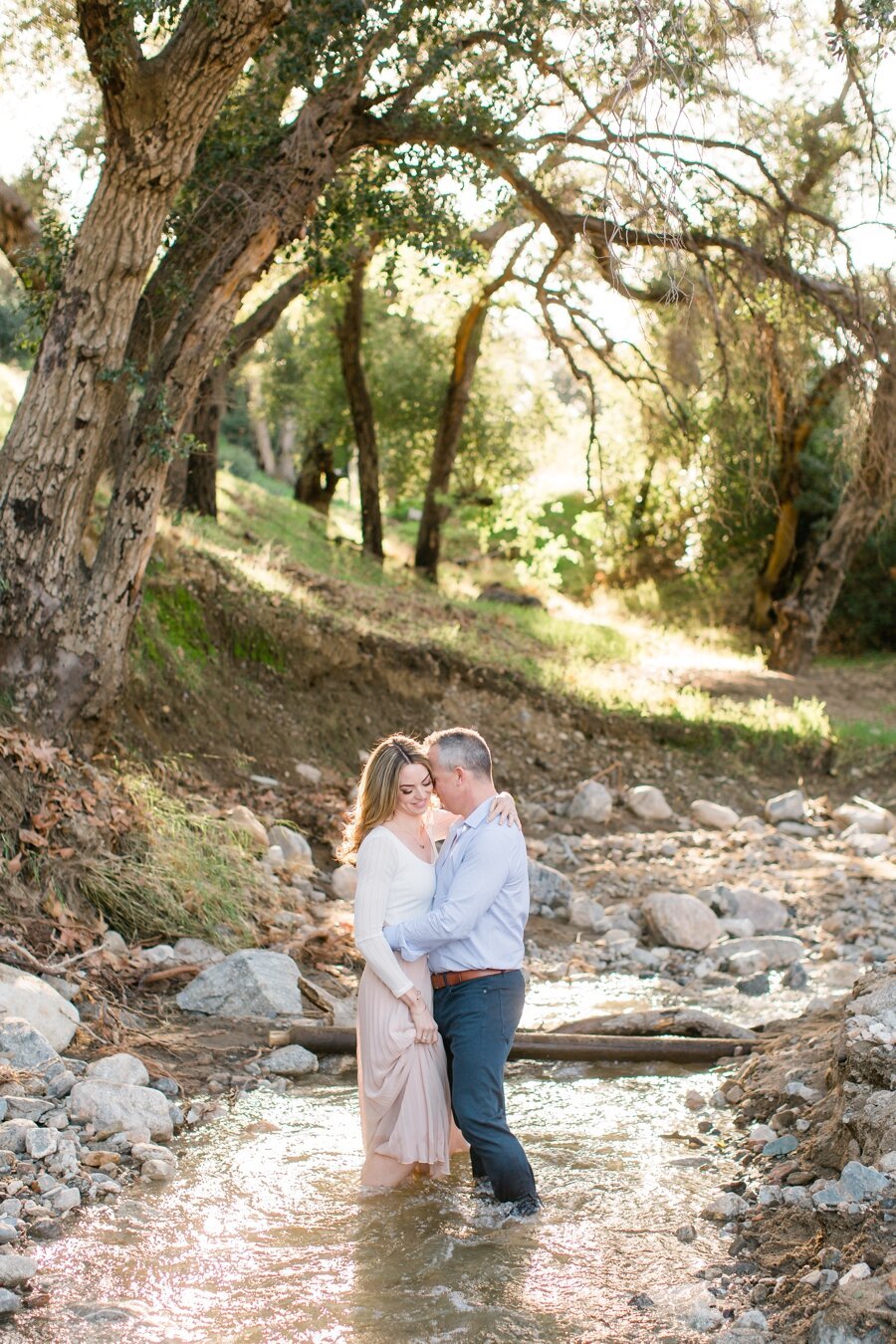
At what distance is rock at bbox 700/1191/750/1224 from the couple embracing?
72 cm

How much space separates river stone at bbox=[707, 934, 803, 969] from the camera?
9811 millimetres

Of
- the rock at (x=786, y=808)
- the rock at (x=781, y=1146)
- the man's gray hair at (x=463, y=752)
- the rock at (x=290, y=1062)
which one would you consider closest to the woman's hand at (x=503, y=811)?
the man's gray hair at (x=463, y=752)

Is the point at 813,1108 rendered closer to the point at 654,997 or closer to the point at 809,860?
the point at 654,997

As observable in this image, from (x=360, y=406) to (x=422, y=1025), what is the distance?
56.4ft

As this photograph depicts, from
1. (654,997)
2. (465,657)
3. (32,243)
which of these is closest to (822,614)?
(465,657)

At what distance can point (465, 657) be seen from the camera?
51.9 feet

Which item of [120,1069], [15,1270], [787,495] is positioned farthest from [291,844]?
[787,495]

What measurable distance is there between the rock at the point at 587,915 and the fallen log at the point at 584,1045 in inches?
131

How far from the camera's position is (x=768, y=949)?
32.4ft

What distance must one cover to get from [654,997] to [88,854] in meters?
3.97

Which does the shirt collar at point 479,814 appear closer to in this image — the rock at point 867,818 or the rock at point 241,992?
the rock at point 241,992

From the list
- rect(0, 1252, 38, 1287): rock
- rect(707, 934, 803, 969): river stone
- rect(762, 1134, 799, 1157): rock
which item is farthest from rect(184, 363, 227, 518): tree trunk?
rect(0, 1252, 38, 1287): rock

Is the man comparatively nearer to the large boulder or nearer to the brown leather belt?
the brown leather belt

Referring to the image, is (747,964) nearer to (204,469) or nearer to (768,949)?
(768,949)
